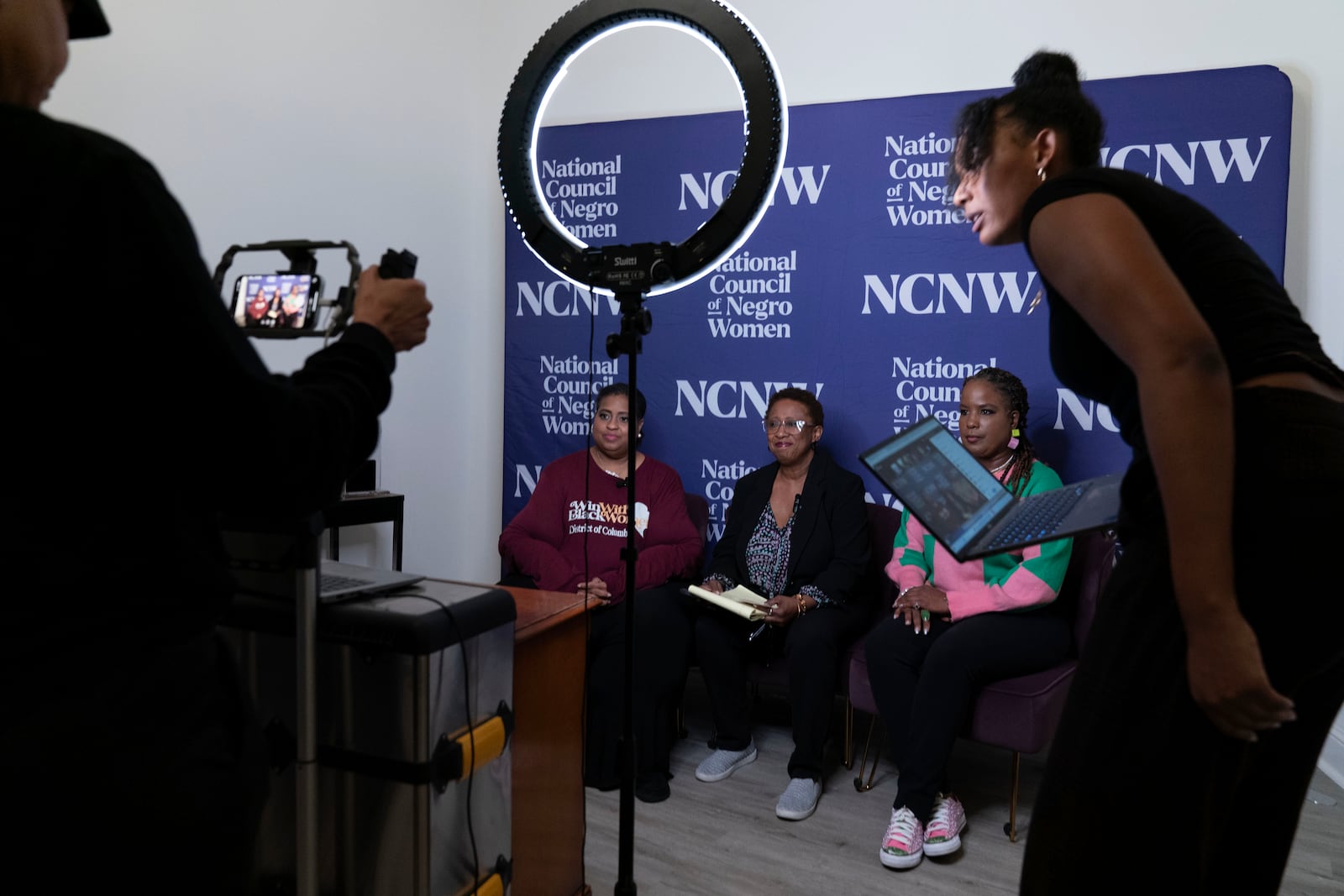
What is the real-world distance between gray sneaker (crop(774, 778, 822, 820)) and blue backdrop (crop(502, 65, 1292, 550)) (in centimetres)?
110

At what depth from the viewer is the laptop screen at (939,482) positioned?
1110 mm

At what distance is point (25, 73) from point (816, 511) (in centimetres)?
236

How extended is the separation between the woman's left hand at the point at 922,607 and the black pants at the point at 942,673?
38 millimetres

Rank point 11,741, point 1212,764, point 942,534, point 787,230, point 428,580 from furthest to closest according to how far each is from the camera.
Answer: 1. point 787,230
2. point 428,580
3. point 942,534
4. point 1212,764
5. point 11,741

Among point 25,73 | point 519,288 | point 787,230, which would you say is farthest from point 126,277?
point 519,288

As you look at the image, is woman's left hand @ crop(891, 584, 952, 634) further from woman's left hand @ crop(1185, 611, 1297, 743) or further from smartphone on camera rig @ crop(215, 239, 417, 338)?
smartphone on camera rig @ crop(215, 239, 417, 338)

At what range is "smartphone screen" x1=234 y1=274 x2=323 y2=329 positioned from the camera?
1.07 m

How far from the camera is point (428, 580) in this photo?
1.52m

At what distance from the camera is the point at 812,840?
225 centimetres

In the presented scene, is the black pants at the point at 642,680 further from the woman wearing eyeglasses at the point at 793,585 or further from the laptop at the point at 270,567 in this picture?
the laptop at the point at 270,567

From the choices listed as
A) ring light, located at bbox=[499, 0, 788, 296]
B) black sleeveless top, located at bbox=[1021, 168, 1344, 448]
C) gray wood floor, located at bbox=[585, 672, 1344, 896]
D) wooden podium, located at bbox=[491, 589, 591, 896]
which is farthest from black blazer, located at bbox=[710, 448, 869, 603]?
black sleeveless top, located at bbox=[1021, 168, 1344, 448]

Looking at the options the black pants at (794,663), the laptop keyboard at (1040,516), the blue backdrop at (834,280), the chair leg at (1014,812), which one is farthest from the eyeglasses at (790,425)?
the laptop keyboard at (1040,516)

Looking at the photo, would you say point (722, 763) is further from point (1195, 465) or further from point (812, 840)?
point (1195, 465)

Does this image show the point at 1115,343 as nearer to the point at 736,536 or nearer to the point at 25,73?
the point at 25,73
